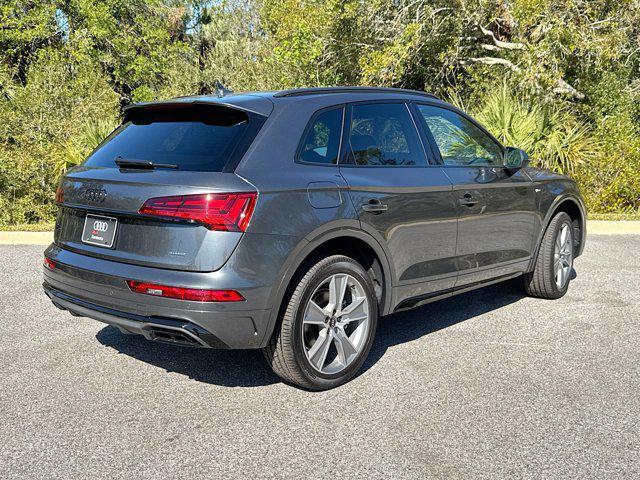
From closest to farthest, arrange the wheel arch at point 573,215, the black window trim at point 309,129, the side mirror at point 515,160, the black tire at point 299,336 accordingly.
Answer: the black tire at point 299,336 → the black window trim at point 309,129 → the side mirror at point 515,160 → the wheel arch at point 573,215

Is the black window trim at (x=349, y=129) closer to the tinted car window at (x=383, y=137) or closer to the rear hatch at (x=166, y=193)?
the tinted car window at (x=383, y=137)

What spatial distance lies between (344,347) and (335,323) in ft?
0.59

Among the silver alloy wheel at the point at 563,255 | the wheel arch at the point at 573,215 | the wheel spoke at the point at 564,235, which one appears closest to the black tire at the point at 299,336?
the wheel arch at the point at 573,215

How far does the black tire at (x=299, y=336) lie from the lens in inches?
150

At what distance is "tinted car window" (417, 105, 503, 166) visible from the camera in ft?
16.6

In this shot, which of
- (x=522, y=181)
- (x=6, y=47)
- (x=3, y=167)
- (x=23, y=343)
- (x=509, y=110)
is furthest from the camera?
(x=6, y=47)

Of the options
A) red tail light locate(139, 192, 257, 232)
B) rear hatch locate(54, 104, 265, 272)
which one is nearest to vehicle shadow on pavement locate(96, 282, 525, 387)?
rear hatch locate(54, 104, 265, 272)

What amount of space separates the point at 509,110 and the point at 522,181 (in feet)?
23.7

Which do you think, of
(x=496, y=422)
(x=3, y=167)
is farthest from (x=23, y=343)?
(x=3, y=167)

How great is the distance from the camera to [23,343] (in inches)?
197

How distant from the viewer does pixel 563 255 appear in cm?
643

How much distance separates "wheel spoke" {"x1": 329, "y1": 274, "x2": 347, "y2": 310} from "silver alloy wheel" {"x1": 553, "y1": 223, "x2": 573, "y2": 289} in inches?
116

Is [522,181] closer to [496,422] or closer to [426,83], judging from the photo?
[496,422]

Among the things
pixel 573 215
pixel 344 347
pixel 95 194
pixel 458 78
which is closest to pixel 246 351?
pixel 344 347
